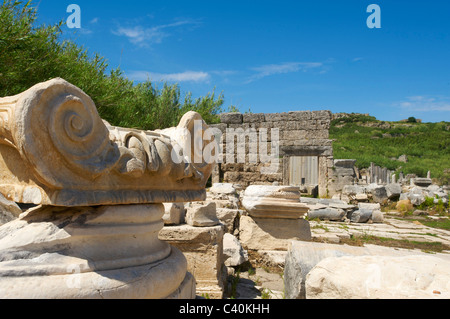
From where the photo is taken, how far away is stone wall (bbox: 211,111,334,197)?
11133 millimetres

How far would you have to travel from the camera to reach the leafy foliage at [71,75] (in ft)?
22.2

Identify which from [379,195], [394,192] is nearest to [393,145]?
[394,192]

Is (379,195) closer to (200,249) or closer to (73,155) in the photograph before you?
(200,249)

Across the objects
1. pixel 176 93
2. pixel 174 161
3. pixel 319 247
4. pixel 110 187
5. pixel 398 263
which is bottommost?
pixel 319 247

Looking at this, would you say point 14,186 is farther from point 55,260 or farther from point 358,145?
point 358,145

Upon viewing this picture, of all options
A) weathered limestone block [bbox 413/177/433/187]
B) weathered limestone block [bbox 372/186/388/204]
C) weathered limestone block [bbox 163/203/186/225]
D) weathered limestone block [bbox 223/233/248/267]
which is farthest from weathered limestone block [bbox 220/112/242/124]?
weathered limestone block [bbox 413/177/433/187]

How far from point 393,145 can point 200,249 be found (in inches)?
1482

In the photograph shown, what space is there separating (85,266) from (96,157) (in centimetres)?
51

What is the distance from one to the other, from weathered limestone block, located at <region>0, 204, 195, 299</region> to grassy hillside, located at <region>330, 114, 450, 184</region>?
25445 millimetres

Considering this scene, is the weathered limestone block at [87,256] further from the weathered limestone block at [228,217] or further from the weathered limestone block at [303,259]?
the weathered limestone block at [228,217]

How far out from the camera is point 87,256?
5.10 feet

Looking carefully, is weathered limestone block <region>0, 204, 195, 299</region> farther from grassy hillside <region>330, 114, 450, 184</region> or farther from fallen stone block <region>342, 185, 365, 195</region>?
grassy hillside <region>330, 114, 450, 184</region>
